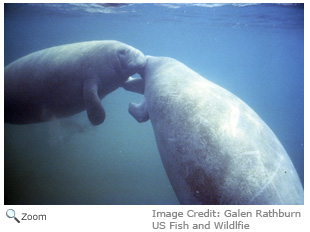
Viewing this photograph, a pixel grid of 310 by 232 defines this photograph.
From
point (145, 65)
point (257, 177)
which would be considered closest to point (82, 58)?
point (145, 65)

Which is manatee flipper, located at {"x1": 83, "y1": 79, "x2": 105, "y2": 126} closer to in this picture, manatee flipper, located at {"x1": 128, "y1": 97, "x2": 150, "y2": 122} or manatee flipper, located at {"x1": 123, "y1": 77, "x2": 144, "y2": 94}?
manatee flipper, located at {"x1": 128, "y1": 97, "x2": 150, "y2": 122}

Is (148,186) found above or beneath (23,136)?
beneath

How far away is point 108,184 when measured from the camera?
9.68 meters

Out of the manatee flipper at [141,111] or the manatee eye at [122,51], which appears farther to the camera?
the manatee eye at [122,51]

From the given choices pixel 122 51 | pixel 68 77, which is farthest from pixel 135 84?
pixel 68 77

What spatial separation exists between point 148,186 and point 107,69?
6513 millimetres

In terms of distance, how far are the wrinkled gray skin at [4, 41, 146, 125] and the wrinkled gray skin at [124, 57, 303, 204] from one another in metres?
1.89

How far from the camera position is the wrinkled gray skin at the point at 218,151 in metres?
3.24

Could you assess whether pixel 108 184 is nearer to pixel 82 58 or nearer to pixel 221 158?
pixel 82 58
